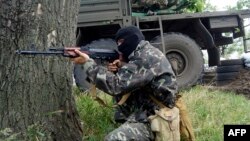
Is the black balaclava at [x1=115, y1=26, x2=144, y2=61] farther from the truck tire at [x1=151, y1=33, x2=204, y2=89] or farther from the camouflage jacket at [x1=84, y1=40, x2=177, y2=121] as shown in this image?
the truck tire at [x1=151, y1=33, x2=204, y2=89]

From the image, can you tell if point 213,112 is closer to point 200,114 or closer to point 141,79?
point 200,114

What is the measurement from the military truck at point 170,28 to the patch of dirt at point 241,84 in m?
0.86

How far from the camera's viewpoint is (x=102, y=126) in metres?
4.96

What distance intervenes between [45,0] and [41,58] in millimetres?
464

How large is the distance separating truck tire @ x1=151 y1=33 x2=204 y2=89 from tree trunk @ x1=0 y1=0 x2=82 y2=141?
4.63 metres

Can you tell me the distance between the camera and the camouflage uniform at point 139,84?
3.73 m

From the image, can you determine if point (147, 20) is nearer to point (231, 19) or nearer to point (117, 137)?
point (231, 19)

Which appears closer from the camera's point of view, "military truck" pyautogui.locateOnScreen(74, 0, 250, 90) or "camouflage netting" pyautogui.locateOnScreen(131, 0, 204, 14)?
"military truck" pyautogui.locateOnScreen(74, 0, 250, 90)

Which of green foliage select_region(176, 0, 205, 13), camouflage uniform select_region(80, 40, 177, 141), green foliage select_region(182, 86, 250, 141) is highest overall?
green foliage select_region(176, 0, 205, 13)

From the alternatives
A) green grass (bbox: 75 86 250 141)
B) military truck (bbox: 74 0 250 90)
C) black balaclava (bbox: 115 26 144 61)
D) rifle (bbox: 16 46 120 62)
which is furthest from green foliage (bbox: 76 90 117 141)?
military truck (bbox: 74 0 250 90)

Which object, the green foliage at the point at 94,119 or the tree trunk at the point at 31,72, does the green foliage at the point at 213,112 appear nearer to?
the green foliage at the point at 94,119

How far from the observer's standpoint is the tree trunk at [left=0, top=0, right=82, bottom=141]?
3736mm

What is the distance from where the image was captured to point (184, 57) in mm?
8555

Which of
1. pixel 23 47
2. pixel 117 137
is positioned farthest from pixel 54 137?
pixel 23 47
